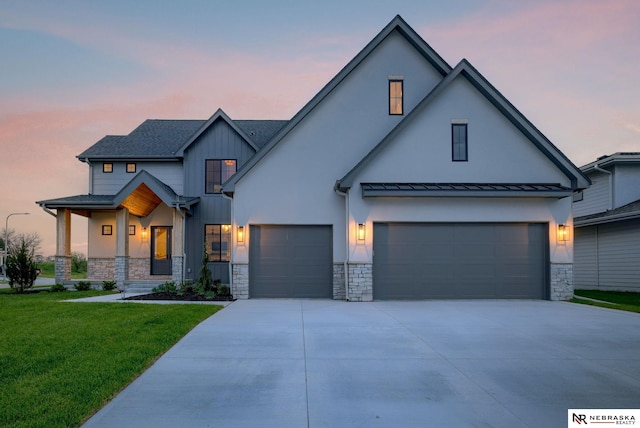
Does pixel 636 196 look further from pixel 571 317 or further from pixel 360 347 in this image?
pixel 360 347

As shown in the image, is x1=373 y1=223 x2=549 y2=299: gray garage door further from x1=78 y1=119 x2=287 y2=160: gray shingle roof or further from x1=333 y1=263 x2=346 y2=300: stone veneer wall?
x1=78 y1=119 x2=287 y2=160: gray shingle roof

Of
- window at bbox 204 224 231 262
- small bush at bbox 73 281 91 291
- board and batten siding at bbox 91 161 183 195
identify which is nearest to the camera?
small bush at bbox 73 281 91 291

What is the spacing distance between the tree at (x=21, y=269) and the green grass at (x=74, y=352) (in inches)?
247

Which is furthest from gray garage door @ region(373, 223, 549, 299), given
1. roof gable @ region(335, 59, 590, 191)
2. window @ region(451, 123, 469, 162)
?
window @ region(451, 123, 469, 162)

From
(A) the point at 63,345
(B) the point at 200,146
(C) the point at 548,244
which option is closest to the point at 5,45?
(B) the point at 200,146

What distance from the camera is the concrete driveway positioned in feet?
12.7

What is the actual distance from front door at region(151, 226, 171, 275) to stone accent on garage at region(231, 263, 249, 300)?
612 cm

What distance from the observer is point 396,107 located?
13641 mm

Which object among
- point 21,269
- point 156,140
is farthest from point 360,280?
point 21,269

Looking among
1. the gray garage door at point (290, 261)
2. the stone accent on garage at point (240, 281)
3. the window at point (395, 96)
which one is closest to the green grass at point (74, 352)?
the stone accent on garage at point (240, 281)

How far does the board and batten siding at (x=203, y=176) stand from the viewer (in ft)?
54.2

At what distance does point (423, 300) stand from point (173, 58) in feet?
50.5

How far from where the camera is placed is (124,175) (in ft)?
58.2

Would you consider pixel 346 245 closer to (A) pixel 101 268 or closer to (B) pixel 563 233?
(B) pixel 563 233
